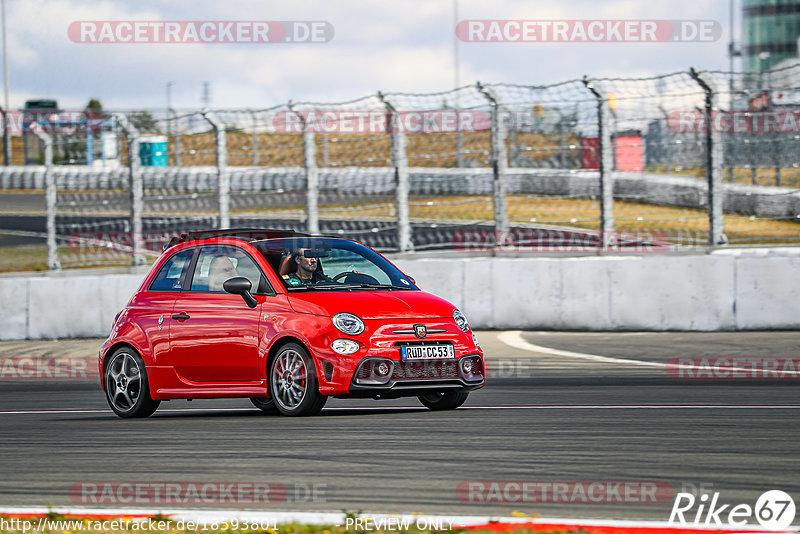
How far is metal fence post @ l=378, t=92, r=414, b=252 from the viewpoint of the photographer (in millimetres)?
17875

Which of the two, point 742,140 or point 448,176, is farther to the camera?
point 448,176

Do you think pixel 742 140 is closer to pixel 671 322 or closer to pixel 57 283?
pixel 671 322

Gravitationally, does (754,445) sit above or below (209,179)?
below

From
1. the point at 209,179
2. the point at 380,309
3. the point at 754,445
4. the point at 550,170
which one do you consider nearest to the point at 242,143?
the point at 209,179

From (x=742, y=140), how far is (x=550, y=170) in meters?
2.44

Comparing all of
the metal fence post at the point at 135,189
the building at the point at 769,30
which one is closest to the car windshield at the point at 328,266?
the metal fence post at the point at 135,189

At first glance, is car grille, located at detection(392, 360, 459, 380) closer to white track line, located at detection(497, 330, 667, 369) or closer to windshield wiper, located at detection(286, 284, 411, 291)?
windshield wiper, located at detection(286, 284, 411, 291)

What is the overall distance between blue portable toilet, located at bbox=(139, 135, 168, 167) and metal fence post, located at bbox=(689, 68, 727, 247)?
7.44 m

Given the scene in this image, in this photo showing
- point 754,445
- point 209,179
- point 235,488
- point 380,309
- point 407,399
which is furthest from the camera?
point 209,179

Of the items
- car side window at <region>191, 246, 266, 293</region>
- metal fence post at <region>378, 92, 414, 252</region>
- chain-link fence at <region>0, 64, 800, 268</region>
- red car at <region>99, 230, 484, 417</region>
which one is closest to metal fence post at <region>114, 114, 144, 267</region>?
chain-link fence at <region>0, 64, 800, 268</region>

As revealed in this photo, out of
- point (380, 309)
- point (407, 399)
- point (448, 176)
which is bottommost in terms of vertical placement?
point (407, 399)

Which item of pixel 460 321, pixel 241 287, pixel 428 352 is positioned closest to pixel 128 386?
pixel 241 287

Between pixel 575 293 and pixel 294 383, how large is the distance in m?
7.55

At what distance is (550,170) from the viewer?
57.4ft
